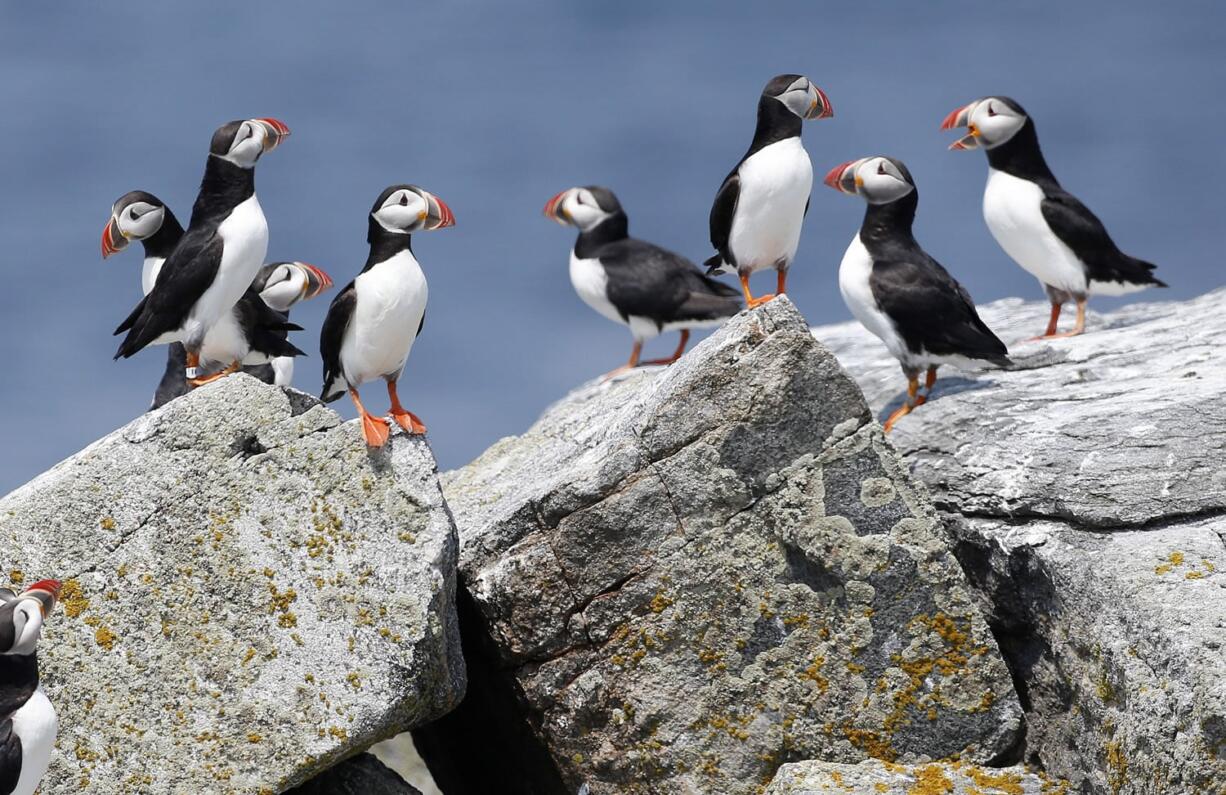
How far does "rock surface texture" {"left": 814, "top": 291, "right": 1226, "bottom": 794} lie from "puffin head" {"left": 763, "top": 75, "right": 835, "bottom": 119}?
1882mm

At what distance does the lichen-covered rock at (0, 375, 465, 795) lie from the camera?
19.8 feet

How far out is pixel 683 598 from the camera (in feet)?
20.6

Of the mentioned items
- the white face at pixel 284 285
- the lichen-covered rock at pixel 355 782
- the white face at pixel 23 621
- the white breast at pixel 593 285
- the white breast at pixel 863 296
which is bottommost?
the lichen-covered rock at pixel 355 782

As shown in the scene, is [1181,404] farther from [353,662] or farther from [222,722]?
[222,722]

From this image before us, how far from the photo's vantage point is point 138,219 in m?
8.18

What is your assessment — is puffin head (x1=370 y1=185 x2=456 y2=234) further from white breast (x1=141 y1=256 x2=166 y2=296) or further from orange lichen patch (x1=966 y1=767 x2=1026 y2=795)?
orange lichen patch (x1=966 y1=767 x2=1026 y2=795)

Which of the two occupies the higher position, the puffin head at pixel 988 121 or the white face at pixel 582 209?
the white face at pixel 582 209

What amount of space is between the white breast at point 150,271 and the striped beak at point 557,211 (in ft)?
17.7

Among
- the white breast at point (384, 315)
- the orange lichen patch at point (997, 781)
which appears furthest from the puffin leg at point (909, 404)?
the white breast at point (384, 315)

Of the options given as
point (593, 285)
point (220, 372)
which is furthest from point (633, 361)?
point (220, 372)

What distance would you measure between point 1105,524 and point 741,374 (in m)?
1.73

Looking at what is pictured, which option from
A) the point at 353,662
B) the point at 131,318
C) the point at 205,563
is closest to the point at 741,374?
the point at 353,662

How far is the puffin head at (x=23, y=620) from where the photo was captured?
5688mm

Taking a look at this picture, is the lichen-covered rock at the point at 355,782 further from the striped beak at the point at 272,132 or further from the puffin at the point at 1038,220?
the puffin at the point at 1038,220
